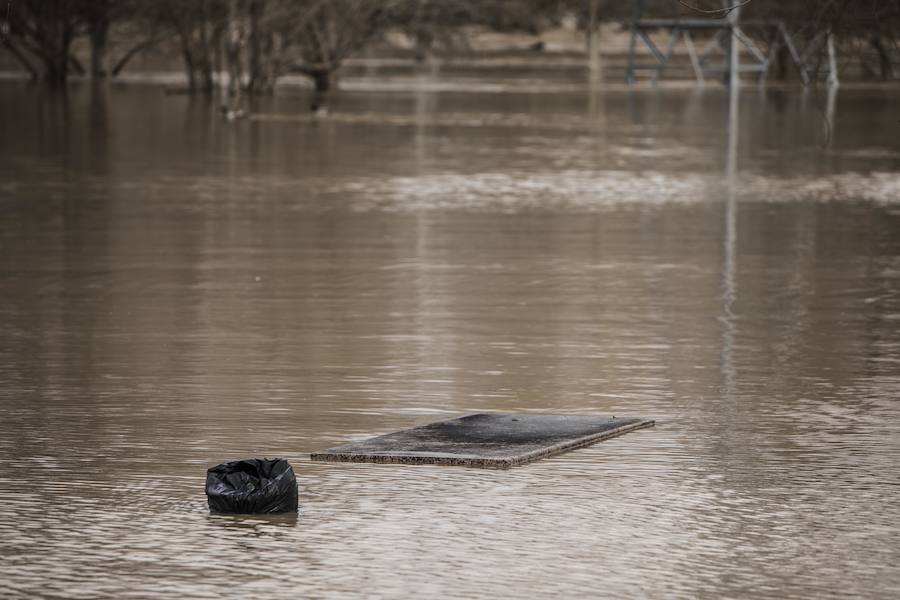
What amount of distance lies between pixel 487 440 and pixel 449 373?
222 cm

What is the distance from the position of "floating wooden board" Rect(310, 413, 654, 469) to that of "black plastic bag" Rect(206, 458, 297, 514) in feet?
3.10

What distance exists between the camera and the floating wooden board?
28.3ft

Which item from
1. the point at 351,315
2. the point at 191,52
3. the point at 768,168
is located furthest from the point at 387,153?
the point at 191,52

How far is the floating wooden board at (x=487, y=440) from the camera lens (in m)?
8.62

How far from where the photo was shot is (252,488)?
Result: 763cm

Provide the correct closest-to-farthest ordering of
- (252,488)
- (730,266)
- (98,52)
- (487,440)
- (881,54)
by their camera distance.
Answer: (252,488), (487,440), (730,266), (881,54), (98,52)

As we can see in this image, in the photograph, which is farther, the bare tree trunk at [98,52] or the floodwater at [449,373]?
the bare tree trunk at [98,52]

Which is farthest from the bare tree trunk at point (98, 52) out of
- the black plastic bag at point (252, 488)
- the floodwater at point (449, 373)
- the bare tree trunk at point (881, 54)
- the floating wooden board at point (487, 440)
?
the black plastic bag at point (252, 488)

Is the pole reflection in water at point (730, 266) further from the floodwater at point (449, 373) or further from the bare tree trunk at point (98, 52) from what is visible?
the bare tree trunk at point (98, 52)

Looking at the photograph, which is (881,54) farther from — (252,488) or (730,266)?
(252,488)

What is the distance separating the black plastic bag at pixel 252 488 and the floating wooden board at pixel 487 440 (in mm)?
945

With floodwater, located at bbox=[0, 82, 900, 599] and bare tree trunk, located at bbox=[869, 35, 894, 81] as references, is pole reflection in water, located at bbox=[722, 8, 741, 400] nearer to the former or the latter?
floodwater, located at bbox=[0, 82, 900, 599]

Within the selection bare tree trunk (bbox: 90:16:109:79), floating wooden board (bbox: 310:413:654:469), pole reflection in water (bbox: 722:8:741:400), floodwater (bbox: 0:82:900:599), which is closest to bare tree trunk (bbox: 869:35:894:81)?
pole reflection in water (bbox: 722:8:741:400)

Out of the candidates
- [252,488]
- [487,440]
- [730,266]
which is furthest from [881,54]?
[252,488]
